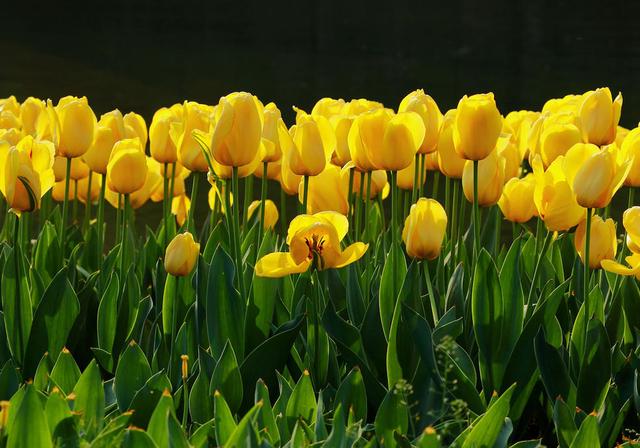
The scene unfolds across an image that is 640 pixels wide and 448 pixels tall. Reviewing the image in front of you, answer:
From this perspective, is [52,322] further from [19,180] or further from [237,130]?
[237,130]

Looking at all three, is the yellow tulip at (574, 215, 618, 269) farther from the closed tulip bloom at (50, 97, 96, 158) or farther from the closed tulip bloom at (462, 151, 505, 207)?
the closed tulip bloom at (50, 97, 96, 158)

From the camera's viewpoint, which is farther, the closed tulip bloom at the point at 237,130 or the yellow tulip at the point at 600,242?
the yellow tulip at the point at 600,242

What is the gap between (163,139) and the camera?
2766 millimetres

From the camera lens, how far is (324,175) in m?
2.56

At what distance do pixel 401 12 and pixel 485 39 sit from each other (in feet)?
11.2

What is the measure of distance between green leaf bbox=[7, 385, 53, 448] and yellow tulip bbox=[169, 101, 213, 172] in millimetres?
1029

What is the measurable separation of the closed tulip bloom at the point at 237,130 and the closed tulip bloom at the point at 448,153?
0.53 meters

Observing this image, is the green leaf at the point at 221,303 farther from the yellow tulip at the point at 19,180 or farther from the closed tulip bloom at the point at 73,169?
the closed tulip bloom at the point at 73,169

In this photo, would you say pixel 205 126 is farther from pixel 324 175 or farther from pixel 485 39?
pixel 485 39

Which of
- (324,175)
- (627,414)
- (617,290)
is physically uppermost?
(324,175)

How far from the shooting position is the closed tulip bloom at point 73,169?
10.0ft

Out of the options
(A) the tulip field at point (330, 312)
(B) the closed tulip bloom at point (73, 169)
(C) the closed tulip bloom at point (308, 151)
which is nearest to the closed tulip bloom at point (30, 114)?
(B) the closed tulip bloom at point (73, 169)

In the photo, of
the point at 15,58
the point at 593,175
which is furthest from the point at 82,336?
the point at 15,58

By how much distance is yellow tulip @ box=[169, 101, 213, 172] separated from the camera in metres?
2.64
